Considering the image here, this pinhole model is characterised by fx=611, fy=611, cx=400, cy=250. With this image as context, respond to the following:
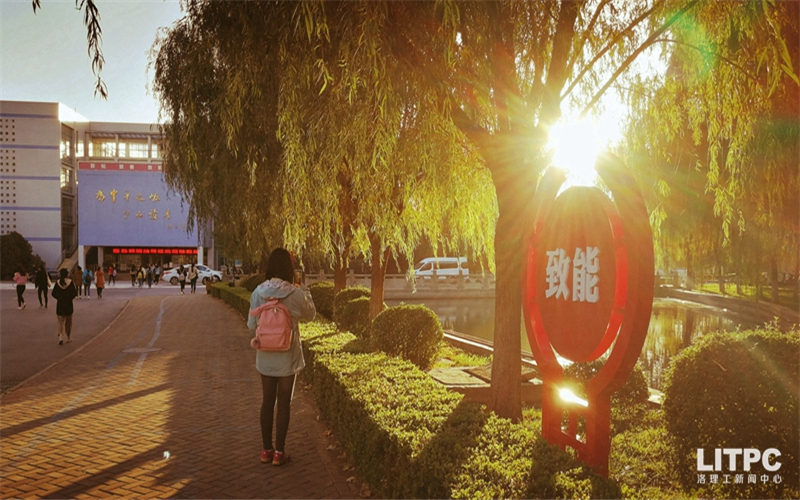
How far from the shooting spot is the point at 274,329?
5246 millimetres

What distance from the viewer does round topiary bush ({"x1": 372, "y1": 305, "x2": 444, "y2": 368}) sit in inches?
402

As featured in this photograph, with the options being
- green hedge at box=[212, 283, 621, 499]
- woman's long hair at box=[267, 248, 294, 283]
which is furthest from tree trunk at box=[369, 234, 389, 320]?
woman's long hair at box=[267, 248, 294, 283]

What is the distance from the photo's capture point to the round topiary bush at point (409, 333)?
10211 mm

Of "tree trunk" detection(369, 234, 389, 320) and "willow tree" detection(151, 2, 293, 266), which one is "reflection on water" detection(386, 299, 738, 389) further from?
"willow tree" detection(151, 2, 293, 266)

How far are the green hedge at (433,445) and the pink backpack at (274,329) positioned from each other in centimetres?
82

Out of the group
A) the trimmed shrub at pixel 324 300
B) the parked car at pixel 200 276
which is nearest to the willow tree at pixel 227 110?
the trimmed shrub at pixel 324 300

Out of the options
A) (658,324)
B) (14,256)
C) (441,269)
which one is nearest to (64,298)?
(658,324)

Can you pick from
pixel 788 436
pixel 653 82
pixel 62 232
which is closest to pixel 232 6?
pixel 653 82

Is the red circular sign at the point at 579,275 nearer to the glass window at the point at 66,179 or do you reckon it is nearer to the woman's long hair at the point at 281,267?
the woman's long hair at the point at 281,267

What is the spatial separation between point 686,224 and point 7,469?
67.5ft

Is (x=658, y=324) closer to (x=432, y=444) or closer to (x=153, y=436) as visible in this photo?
(x=153, y=436)

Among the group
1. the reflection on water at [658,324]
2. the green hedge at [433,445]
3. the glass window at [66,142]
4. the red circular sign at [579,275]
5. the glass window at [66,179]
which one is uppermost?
the glass window at [66,142]

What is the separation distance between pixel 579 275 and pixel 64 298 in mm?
12148

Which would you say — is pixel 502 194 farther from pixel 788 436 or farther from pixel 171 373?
pixel 171 373
